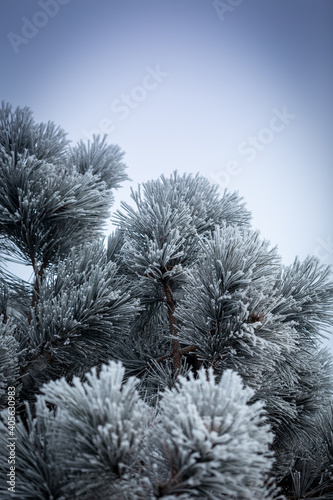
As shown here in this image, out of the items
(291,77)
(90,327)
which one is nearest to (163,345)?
(90,327)

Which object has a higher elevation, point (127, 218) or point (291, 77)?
point (291, 77)

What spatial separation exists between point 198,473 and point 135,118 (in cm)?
117

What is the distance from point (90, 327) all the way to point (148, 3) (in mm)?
938

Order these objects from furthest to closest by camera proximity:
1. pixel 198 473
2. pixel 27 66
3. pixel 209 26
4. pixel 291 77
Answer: pixel 291 77 → pixel 209 26 → pixel 27 66 → pixel 198 473

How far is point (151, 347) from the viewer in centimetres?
46

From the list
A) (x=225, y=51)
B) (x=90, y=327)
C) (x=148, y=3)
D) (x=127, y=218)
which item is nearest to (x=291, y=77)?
(x=225, y=51)

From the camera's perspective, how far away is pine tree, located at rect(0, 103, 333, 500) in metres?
0.24

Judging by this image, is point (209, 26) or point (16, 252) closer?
point (16, 252)

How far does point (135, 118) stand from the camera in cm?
128

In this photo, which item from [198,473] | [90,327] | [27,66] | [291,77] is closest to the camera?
[198,473]

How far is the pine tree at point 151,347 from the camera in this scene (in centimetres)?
24

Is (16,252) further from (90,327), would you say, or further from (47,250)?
(90,327)

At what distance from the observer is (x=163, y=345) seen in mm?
479

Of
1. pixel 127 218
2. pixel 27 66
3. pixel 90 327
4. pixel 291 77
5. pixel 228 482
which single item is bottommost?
pixel 228 482
